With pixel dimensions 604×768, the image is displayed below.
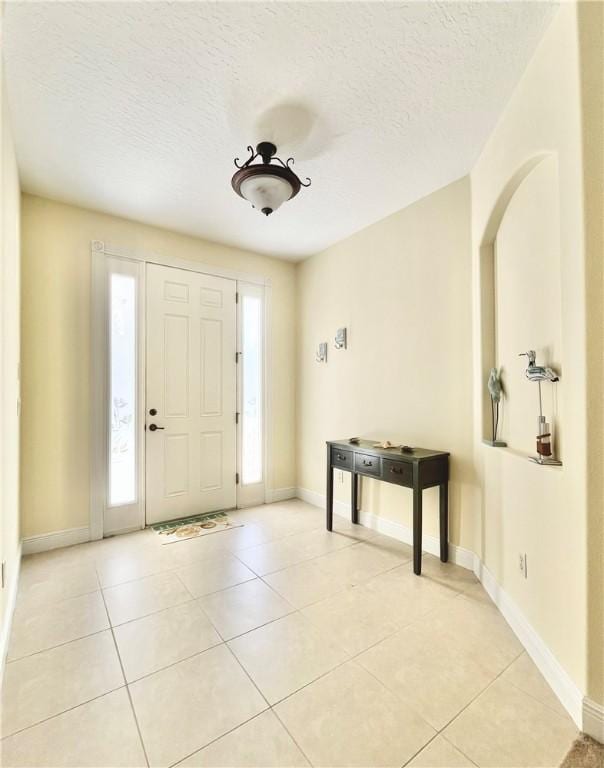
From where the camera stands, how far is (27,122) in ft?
7.20

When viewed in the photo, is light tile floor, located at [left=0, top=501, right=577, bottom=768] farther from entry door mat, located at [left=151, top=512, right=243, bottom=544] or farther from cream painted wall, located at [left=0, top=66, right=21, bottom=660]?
entry door mat, located at [left=151, top=512, right=243, bottom=544]

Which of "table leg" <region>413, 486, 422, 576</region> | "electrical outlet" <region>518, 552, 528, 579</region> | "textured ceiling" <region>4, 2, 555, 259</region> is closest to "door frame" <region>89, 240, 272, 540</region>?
"textured ceiling" <region>4, 2, 555, 259</region>

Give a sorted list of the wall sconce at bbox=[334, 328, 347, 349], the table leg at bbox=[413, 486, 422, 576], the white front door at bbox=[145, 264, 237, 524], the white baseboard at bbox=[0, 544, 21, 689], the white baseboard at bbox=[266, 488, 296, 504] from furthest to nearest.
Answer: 1. the white baseboard at bbox=[266, 488, 296, 504]
2. the wall sconce at bbox=[334, 328, 347, 349]
3. the white front door at bbox=[145, 264, 237, 524]
4. the table leg at bbox=[413, 486, 422, 576]
5. the white baseboard at bbox=[0, 544, 21, 689]

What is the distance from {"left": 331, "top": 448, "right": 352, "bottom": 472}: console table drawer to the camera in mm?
3225

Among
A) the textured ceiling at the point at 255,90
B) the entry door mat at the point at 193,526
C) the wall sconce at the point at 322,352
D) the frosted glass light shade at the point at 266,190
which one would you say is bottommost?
the entry door mat at the point at 193,526

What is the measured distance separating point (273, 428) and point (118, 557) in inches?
77.7

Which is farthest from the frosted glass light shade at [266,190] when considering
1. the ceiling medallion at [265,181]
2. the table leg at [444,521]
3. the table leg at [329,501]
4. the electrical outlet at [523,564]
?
the electrical outlet at [523,564]

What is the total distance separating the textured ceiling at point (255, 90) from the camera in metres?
1.59

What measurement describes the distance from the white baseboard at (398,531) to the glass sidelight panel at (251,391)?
30.3 inches

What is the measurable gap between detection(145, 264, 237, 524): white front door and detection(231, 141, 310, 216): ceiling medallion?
165 cm

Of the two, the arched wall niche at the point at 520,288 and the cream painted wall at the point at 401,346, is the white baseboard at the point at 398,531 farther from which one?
the arched wall niche at the point at 520,288

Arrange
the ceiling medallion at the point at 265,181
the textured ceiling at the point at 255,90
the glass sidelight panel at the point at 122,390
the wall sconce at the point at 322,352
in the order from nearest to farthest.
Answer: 1. the textured ceiling at the point at 255,90
2. the ceiling medallion at the point at 265,181
3. the glass sidelight panel at the point at 122,390
4. the wall sconce at the point at 322,352

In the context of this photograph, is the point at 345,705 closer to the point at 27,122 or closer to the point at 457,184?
the point at 457,184

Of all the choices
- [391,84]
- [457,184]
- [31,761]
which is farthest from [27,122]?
[31,761]
